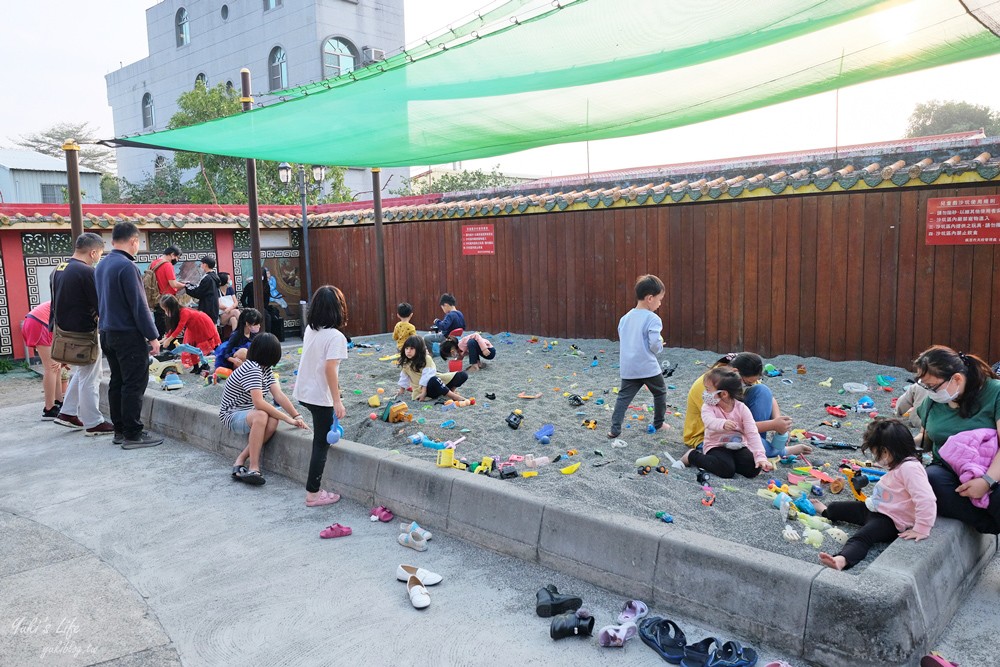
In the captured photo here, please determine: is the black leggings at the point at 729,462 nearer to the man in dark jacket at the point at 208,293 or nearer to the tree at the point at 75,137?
the man in dark jacket at the point at 208,293

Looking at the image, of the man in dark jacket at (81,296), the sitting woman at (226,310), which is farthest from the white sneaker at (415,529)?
the sitting woman at (226,310)

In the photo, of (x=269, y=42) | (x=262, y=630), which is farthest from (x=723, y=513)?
(x=269, y=42)

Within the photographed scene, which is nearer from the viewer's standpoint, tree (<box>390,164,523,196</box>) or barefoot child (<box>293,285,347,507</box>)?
barefoot child (<box>293,285,347,507</box>)

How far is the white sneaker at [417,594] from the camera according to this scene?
12.2ft

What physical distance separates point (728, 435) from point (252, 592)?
3.27m

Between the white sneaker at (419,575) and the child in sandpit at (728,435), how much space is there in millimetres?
2066

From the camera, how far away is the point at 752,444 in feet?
15.9

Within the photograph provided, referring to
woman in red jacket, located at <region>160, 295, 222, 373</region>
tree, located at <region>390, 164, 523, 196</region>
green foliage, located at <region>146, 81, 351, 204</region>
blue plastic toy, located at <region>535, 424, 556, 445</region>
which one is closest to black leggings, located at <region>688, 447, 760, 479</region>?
blue plastic toy, located at <region>535, 424, 556, 445</region>

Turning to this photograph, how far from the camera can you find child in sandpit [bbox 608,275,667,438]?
5.77 metres

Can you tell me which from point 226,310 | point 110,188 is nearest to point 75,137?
point 110,188

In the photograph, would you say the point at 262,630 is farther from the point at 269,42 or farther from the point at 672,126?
the point at 269,42

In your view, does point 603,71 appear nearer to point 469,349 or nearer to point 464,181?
point 469,349

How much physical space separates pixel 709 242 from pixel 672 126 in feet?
7.07

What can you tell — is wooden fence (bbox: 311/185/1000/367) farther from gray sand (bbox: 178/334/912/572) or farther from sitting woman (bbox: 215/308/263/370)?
sitting woman (bbox: 215/308/263/370)
